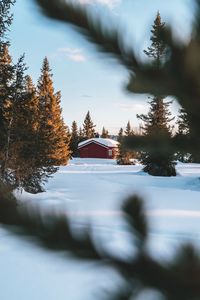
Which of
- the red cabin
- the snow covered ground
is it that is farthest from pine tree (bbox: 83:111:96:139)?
the snow covered ground

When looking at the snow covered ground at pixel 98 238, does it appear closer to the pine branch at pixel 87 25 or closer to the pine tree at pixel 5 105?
the pine branch at pixel 87 25

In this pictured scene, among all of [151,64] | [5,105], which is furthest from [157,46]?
[5,105]

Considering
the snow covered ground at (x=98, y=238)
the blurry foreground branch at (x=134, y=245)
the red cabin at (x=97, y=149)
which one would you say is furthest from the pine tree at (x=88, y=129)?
the blurry foreground branch at (x=134, y=245)

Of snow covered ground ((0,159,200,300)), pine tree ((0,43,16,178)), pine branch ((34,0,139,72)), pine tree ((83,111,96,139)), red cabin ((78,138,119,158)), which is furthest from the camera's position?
pine tree ((83,111,96,139))

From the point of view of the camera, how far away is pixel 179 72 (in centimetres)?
70

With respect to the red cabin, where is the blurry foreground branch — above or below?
below

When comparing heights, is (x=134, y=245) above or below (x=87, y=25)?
below

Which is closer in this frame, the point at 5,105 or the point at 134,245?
the point at 134,245

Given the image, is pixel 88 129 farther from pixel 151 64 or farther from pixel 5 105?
pixel 151 64

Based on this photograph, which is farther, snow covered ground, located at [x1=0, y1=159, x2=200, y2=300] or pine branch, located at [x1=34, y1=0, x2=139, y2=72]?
snow covered ground, located at [x1=0, y1=159, x2=200, y2=300]

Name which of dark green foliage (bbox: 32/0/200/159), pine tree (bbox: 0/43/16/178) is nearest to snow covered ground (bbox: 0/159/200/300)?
dark green foliage (bbox: 32/0/200/159)

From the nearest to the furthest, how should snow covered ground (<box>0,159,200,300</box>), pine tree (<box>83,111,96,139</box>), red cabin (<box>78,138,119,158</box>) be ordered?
snow covered ground (<box>0,159,200,300</box>), red cabin (<box>78,138,119,158</box>), pine tree (<box>83,111,96,139</box>)

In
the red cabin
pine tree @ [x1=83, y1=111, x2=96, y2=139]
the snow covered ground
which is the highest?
pine tree @ [x1=83, y1=111, x2=96, y2=139]

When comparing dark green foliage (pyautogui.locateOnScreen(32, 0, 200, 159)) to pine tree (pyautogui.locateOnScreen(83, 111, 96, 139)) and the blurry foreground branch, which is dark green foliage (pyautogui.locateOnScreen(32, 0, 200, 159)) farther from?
pine tree (pyautogui.locateOnScreen(83, 111, 96, 139))
